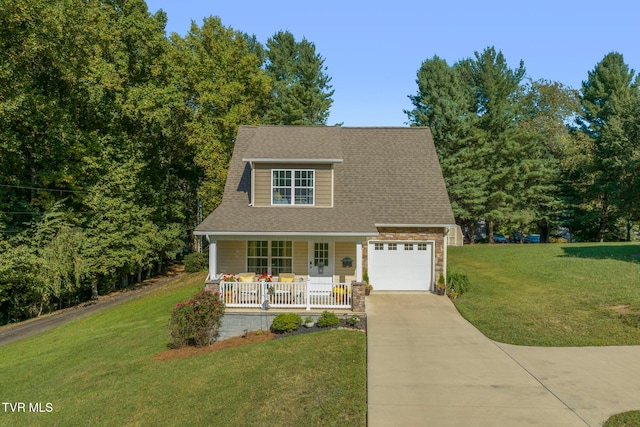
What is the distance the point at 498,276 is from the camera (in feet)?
71.0

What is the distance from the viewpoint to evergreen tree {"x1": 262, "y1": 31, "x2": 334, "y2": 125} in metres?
42.6

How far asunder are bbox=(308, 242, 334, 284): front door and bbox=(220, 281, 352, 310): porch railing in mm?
2978

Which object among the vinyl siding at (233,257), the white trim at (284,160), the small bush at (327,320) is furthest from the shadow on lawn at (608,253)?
the vinyl siding at (233,257)

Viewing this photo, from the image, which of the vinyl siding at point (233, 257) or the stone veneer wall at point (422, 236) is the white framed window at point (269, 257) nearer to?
the vinyl siding at point (233, 257)

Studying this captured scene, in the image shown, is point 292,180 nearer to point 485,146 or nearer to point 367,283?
point 367,283

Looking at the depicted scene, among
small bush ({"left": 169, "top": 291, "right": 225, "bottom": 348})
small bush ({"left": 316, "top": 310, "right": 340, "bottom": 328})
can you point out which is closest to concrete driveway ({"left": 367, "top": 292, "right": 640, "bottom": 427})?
small bush ({"left": 316, "top": 310, "right": 340, "bottom": 328})

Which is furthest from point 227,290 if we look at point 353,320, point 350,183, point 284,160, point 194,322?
point 350,183

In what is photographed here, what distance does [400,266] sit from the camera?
18188mm

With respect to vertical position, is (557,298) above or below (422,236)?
below

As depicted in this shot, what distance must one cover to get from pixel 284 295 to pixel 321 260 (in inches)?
137

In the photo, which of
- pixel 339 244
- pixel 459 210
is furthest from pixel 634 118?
pixel 339 244

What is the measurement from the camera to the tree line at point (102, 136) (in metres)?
21.6

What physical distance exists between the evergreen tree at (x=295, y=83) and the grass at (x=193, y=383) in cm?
3096

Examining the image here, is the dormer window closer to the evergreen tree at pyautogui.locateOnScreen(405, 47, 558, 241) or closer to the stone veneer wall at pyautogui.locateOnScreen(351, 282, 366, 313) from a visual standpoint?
the stone veneer wall at pyautogui.locateOnScreen(351, 282, 366, 313)
